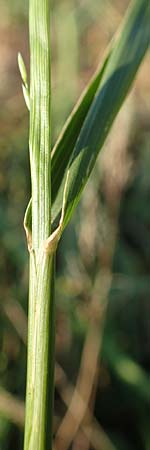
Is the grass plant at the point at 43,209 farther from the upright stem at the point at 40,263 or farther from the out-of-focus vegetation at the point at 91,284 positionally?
the out-of-focus vegetation at the point at 91,284

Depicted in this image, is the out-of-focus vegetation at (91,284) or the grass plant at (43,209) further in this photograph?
the out-of-focus vegetation at (91,284)

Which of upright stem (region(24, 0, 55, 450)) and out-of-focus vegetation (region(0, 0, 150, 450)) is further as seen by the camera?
out-of-focus vegetation (region(0, 0, 150, 450))

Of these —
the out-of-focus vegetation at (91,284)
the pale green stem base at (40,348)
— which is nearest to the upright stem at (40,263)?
the pale green stem base at (40,348)

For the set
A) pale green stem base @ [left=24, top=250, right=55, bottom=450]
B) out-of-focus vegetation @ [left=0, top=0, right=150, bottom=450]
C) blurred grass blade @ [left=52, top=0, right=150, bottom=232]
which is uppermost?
blurred grass blade @ [left=52, top=0, right=150, bottom=232]

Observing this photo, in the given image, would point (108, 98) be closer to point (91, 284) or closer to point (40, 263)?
point (40, 263)

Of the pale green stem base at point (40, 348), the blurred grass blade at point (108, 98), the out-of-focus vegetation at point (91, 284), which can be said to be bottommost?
the out-of-focus vegetation at point (91, 284)

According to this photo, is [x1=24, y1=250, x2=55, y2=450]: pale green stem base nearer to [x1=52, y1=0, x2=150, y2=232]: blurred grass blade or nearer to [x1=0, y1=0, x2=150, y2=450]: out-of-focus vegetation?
[x1=52, y1=0, x2=150, y2=232]: blurred grass blade

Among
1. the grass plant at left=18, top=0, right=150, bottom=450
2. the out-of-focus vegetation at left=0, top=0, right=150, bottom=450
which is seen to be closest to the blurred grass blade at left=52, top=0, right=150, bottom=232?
the grass plant at left=18, top=0, right=150, bottom=450

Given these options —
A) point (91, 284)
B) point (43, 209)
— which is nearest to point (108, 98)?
point (43, 209)
